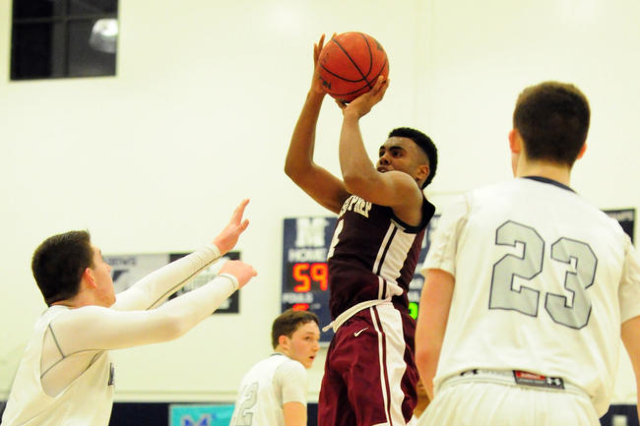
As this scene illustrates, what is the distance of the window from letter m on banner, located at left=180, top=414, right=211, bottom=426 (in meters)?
4.41

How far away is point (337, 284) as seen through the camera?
4145mm

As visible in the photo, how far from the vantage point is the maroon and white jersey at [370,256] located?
411 cm

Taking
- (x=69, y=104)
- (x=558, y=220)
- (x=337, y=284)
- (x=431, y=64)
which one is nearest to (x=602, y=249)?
(x=558, y=220)

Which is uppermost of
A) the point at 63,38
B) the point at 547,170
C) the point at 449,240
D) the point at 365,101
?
the point at 63,38

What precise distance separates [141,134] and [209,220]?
1.45m

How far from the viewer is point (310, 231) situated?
9.93m

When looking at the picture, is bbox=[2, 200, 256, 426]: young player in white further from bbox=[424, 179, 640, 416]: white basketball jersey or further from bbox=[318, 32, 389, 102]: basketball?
bbox=[424, 179, 640, 416]: white basketball jersey

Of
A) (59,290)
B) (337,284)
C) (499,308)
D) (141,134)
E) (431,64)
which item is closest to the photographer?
(499,308)

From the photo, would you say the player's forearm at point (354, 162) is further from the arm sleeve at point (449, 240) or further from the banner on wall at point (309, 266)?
the banner on wall at point (309, 266)

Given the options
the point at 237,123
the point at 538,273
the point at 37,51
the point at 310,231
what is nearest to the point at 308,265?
the point at 310,231

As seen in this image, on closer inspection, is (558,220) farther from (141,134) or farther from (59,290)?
(141,134)

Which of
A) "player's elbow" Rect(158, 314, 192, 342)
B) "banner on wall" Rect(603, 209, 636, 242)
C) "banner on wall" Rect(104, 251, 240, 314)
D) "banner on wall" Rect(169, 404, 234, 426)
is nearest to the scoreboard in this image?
"banner on wall" Rect(104, 251, 240, 314)

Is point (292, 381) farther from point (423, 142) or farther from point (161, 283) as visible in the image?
point (423, 142)

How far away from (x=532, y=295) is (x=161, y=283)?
7.61 feet
